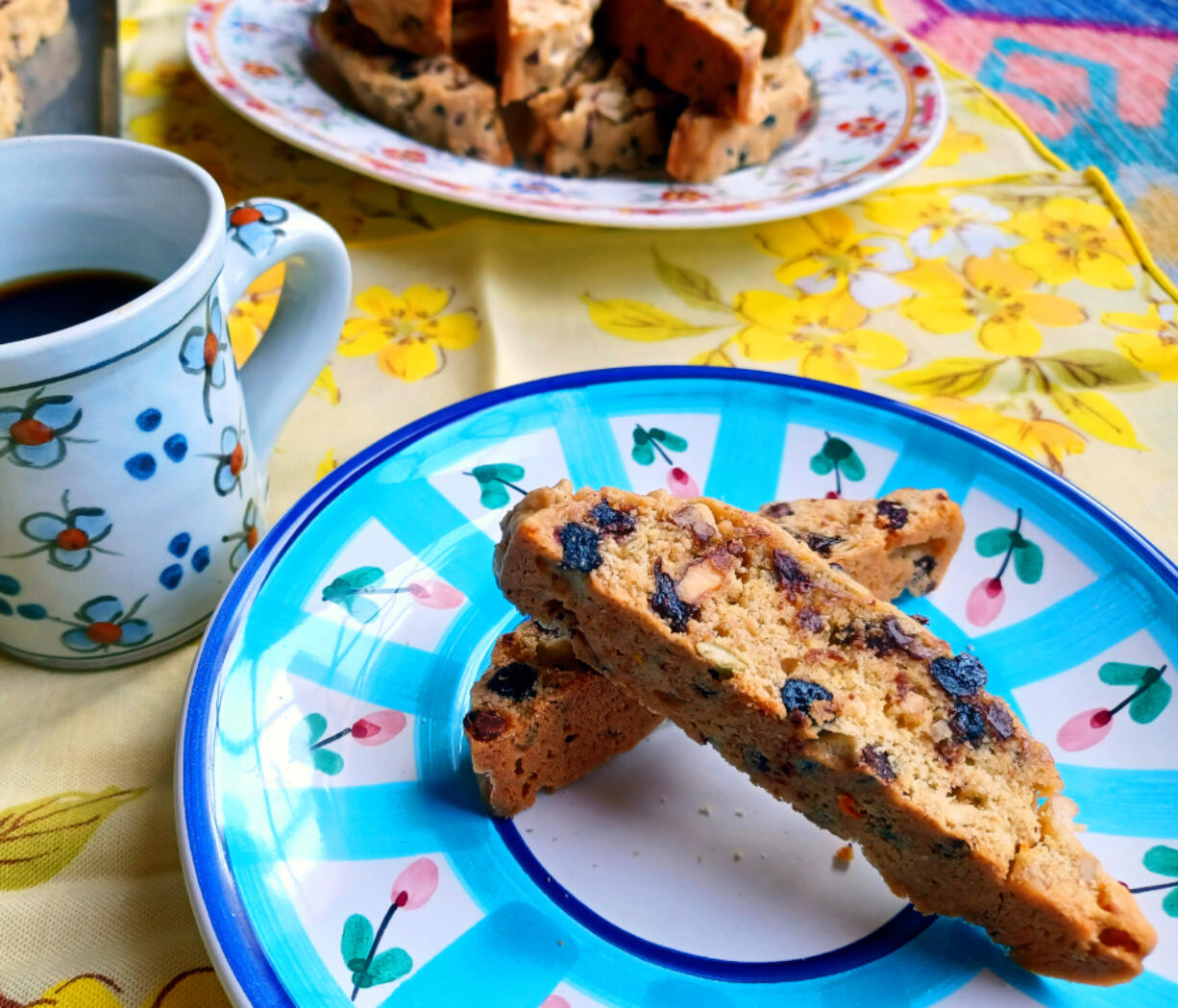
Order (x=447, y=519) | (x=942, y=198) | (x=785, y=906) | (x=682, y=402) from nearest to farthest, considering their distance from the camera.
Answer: (x=785, y=906) < (x=447, y=519) < (x=682, y=402) < (x=942, y=198)

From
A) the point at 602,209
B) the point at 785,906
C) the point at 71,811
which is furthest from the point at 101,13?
the point at 785,906

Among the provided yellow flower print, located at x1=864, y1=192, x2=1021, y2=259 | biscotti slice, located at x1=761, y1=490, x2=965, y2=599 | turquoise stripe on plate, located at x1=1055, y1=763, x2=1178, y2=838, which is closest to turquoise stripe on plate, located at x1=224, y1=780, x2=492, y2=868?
biscotti slice, located at x1=761, y1=490, x2=965, y2=599

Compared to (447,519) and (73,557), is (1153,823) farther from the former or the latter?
(73,557)

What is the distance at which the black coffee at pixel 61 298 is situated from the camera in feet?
3.90

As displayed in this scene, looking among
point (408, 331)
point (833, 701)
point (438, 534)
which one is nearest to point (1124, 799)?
point (833, 701)

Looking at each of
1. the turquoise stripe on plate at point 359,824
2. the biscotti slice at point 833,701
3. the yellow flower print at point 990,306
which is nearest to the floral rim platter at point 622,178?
the yellow flower print at point 990,306

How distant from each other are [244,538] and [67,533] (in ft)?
0.81

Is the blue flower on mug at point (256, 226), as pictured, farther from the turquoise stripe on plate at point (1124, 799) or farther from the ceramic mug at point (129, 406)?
the turquoise stripe on plate at point (1124, 799)

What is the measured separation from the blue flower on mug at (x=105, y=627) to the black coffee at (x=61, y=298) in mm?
336

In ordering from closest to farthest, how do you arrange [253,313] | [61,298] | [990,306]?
[61,298] < [253,313] < [990,306]

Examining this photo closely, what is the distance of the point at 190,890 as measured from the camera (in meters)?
0.95

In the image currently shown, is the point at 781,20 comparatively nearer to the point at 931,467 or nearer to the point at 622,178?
the point at 622,178

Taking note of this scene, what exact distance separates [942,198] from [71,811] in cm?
210

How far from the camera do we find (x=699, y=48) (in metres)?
1.97
